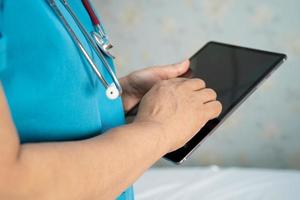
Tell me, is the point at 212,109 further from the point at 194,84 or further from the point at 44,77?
the point at 44,77

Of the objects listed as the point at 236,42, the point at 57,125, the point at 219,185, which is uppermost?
the point at 57,125

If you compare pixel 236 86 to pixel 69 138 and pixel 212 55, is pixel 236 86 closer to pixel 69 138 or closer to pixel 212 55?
pixel 212 55

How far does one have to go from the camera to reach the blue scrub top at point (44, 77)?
46cm

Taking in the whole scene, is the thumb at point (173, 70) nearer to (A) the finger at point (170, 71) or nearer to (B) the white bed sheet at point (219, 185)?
(A) the finger at point (170, 71)

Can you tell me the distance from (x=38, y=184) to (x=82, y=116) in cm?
15

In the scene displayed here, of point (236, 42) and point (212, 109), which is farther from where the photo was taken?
point (236, 42)

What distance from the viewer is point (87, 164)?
1.47 feet

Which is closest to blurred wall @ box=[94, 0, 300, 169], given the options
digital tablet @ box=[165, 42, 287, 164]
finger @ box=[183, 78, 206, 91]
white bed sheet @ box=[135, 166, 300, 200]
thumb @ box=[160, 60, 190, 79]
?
white bed sheet @ box=[135, 166, 300, 200]

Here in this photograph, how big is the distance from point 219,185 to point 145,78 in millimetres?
624

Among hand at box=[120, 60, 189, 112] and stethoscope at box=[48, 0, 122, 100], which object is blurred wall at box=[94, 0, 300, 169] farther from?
stethoscope at box=[48, 0, 122, 100]

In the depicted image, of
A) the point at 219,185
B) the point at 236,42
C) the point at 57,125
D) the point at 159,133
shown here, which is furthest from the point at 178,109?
the point at 236,42

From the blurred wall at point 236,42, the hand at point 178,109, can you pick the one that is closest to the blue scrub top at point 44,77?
the hand at point 178,109

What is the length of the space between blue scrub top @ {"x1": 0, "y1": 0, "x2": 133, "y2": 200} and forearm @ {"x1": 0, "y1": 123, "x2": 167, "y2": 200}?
0.19 ft

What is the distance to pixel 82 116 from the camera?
21.0 inches
